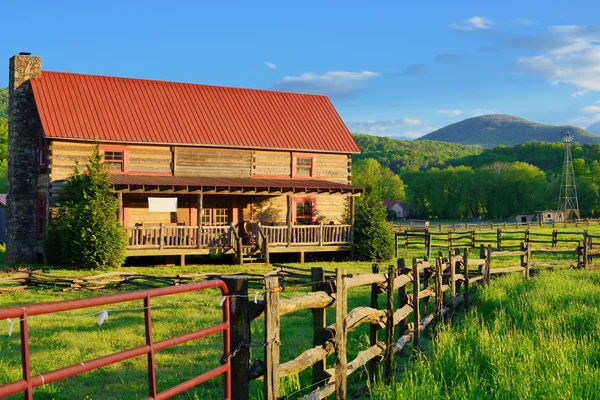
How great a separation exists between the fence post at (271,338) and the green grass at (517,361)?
140cm

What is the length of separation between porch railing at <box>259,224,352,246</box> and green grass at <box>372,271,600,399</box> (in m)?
17.4

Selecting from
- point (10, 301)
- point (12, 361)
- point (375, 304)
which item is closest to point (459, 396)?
point (375, 304)

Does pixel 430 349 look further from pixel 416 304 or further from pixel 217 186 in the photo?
pixel 217 186

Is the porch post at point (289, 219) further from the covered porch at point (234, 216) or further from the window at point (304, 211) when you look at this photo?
the window at point (304, 211)

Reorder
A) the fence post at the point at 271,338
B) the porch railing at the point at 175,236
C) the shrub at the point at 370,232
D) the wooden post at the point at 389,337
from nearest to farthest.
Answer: the fence post at the point at 271,338
the wooden post at the point at 389,337
the porch railing at the point at 175,236
the shrub at the point at 370,232

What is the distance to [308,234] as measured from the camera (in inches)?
1214

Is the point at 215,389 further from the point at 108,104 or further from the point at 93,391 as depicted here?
the point at 108,104

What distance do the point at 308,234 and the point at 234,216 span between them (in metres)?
3.62

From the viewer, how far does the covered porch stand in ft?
90.2

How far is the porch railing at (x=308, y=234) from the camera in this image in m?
30.0

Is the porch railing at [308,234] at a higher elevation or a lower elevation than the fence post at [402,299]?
higher

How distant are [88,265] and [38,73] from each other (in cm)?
1027

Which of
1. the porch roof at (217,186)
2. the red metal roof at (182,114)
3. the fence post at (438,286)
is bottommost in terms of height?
the fence post at (438,286)

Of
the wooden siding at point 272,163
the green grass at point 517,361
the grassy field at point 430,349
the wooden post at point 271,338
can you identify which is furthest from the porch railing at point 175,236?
the wooden post at point 271,338
